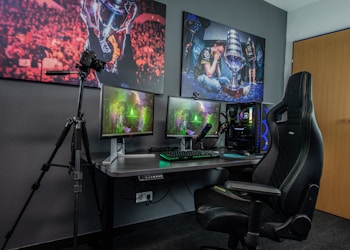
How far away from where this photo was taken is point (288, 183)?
1223mm

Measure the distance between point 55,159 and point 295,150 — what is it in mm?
1658

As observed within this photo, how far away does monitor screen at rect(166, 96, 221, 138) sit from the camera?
208 cm

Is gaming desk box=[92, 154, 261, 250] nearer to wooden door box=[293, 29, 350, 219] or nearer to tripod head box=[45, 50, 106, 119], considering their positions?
tripod head box=[45, 50, 106, 119]

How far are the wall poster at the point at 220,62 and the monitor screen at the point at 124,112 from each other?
2.05 feet

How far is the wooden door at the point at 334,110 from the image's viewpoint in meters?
2.68

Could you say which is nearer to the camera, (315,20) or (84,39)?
(84,39)

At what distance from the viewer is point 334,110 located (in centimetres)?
279

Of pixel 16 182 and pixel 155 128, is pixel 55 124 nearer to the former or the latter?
pixel 16 182

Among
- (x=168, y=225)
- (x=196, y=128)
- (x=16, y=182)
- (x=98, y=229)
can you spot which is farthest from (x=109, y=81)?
(x=168, y=225)

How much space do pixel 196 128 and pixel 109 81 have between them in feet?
2.83

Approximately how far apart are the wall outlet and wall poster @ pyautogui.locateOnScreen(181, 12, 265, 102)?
1031 millimetres

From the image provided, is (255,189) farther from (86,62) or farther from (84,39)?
(84,39)

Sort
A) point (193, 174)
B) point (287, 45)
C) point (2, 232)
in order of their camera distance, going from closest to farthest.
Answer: point (2, 232)
point (193, 174)
point (287, 45)

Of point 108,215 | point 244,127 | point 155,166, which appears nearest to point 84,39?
point 155,166
